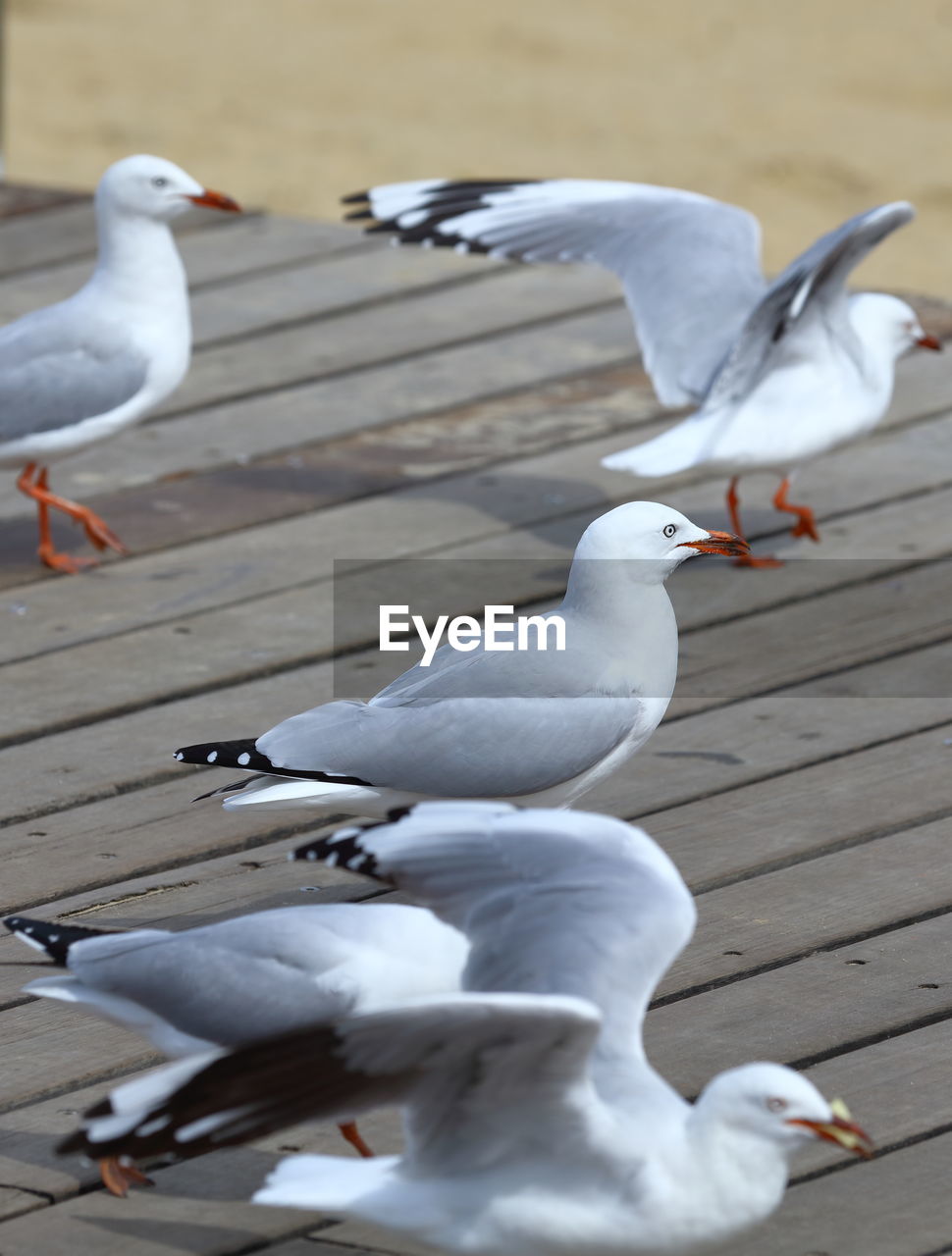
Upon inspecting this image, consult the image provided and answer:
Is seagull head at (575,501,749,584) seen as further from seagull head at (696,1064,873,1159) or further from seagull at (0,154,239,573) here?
seagull at (0,154,239,573)

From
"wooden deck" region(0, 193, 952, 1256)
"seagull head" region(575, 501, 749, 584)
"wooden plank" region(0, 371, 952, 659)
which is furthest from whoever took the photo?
"wooden plank" region(0, 371, 952, 659)

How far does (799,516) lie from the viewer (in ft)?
16.0

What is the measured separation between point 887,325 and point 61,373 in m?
1.74

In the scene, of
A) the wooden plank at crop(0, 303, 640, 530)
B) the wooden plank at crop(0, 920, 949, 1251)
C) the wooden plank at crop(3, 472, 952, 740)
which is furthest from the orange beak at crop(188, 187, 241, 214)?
the wooden plank at crop(0, 920, 949, 1251)

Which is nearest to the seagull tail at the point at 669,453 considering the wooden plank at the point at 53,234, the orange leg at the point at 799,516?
the orange leg at the point at 799,516

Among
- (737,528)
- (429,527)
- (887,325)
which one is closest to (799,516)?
(737,528)

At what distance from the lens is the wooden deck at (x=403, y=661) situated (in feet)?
9.11

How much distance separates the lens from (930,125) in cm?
1034

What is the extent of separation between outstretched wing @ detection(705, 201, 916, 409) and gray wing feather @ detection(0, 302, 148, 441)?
45.5 inches

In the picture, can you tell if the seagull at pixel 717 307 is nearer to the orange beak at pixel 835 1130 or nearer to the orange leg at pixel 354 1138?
the orange leg at pixel 354 1138

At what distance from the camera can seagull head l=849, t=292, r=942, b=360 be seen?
17.0 feet

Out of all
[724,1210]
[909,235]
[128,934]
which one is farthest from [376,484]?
[909,235]

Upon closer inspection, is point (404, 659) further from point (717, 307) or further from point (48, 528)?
point (717, 307)

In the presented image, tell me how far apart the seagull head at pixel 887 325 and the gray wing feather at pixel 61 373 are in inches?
59.8
